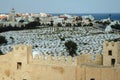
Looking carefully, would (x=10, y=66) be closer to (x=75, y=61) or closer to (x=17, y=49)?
(x=17, y=49)

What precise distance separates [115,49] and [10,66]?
7.97 metres

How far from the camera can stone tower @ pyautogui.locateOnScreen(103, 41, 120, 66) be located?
30125 mm

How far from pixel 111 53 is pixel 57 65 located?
4097 mm

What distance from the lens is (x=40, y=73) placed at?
99.6 ft

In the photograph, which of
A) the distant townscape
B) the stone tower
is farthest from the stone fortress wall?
the distant townscape

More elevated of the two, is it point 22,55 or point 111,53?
point 111,53

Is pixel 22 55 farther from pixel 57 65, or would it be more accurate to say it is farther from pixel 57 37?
pixel 57 37

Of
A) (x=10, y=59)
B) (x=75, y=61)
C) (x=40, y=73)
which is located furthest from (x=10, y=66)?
(x=75, y=61)

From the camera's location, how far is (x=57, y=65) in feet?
97.7

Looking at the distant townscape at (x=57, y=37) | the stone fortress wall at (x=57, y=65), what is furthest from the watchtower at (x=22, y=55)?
the distant townscape at (x=57, y=37)

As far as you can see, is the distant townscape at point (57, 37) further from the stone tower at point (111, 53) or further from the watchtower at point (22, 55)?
the stone tower at point (111, 53)

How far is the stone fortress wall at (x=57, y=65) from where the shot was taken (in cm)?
2855

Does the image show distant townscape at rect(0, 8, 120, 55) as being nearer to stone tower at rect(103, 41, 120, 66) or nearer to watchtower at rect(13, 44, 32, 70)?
watchtower at rect(13, 44, 32, 70)

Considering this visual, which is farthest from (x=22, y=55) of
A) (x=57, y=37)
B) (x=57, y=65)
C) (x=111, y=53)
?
(x=57, y=37)
